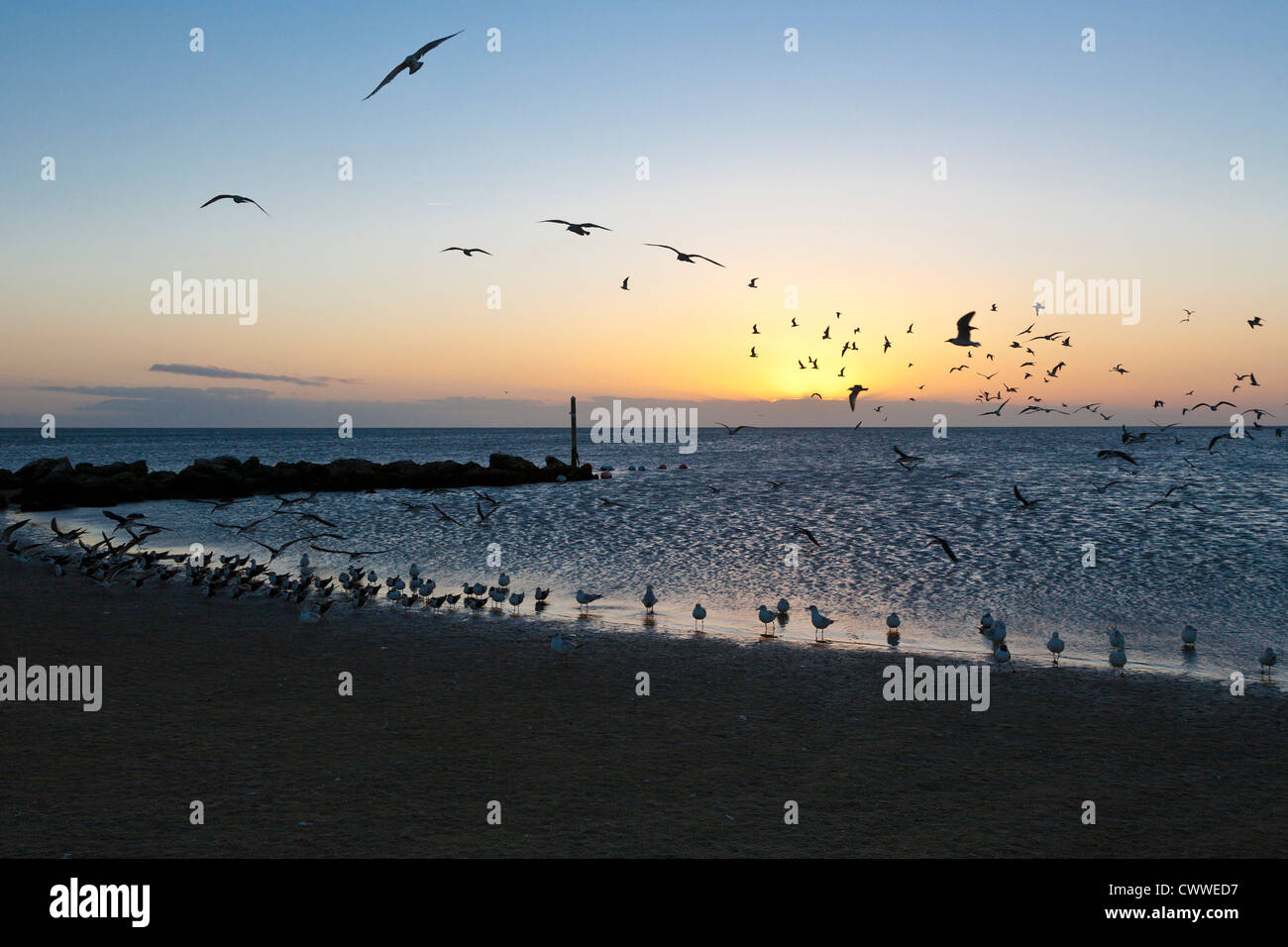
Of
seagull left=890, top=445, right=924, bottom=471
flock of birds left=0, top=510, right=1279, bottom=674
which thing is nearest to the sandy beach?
flock of birds left=0, top=510, right=1279, bottom=674

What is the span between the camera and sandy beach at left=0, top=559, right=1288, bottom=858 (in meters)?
6.64

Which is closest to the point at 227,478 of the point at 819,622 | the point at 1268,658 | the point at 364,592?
the point at 364,592

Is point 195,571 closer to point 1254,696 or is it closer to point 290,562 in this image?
point 290,562

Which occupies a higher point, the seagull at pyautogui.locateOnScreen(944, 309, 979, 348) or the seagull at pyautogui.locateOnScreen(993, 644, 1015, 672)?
the seagull at pyautogui.locateOnScreen(944, 309, 979, 348)

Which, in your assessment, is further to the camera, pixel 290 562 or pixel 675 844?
pixel 290 562

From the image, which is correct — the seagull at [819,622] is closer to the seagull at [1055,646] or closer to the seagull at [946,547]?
the seagull at [1055,646]

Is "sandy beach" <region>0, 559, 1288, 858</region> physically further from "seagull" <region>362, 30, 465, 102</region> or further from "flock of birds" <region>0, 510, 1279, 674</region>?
"seagull" <region>362, 30, 465, 102</region>

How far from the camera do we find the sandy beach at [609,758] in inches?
261

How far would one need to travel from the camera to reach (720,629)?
1537 centimetres

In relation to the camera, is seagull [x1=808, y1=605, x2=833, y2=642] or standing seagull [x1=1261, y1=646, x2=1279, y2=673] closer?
standing seagull [x1=1261, y1=646, x2=1279, y2=673]

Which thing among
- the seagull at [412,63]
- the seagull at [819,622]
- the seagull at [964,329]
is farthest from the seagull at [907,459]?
the seagull at [412,63]

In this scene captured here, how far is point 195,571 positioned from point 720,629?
464 inches

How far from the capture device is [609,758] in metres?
8.41

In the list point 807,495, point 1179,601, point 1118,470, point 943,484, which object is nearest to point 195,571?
point 1179,601
